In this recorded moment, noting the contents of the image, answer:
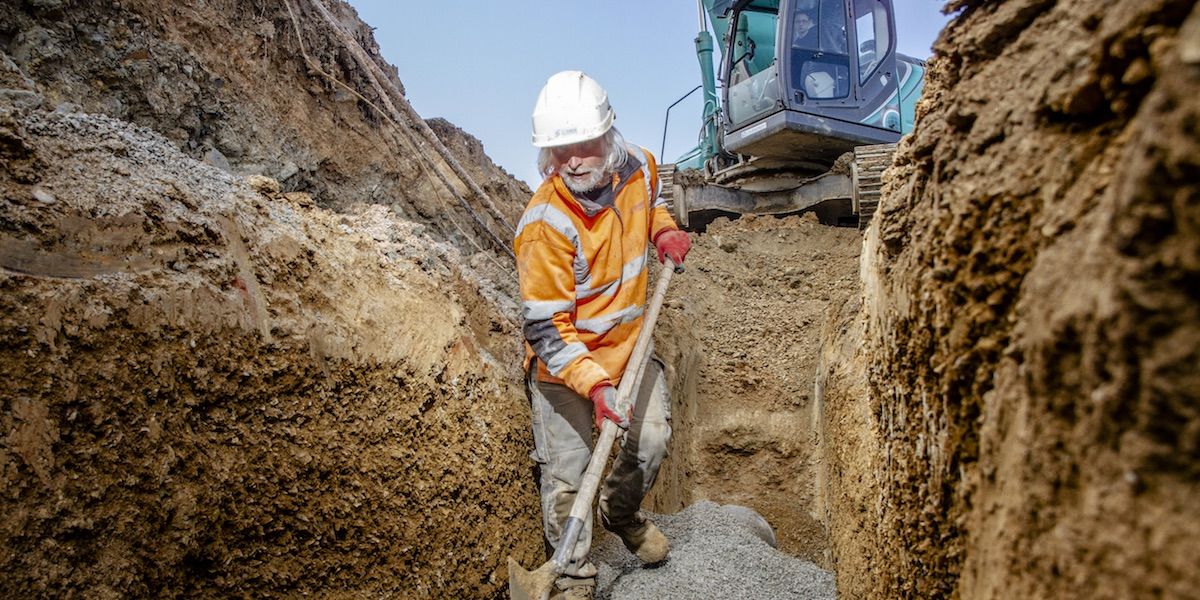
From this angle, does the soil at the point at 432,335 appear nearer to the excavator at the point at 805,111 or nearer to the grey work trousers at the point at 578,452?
the grey work trousers at the point at 578,452

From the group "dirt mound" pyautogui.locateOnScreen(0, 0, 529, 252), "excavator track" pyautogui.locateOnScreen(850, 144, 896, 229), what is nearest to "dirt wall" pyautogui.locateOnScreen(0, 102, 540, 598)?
"dirt mound" pyautogui.locateOnScreen(0, 0, 529, 252)

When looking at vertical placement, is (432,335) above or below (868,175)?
below

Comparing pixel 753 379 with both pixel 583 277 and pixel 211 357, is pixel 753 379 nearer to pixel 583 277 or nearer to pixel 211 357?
pixel 583 277

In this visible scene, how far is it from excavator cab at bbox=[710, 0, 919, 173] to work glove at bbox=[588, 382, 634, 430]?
4689 millimetres

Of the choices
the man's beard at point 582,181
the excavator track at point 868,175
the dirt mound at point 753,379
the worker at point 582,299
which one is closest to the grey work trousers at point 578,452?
the worker at point 582,299

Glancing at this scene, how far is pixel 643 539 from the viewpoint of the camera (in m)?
3.29

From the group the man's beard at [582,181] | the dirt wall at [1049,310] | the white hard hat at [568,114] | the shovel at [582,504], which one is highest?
the white hard hat at [568,114]

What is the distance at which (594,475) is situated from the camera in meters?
2.85

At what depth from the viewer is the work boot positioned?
328 centimetres

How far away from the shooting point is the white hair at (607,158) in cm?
333

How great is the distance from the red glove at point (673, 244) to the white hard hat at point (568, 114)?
708mm

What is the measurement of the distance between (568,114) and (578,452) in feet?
5.19

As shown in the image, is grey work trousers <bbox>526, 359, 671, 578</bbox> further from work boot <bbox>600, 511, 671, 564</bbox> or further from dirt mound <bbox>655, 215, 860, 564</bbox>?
dirt mound <bbox>655, 215, 860, 564</bbox>

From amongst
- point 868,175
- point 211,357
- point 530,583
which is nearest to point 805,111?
point 868,175
